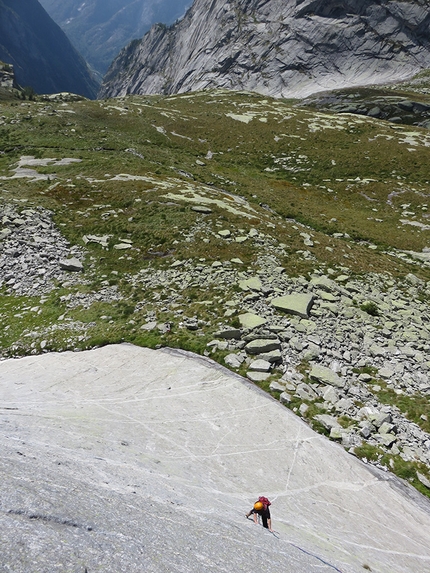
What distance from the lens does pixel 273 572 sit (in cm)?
Result: 671

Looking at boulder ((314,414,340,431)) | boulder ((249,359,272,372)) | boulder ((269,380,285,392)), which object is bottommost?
boulder ((314,414,340,431))

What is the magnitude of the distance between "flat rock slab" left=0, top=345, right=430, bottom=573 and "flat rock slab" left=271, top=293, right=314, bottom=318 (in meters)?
6.07

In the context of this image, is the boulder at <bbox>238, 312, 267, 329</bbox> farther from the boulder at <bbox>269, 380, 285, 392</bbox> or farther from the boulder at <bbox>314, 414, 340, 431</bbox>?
the boulder at <bbox>314, 414, 340, 431</bbox>

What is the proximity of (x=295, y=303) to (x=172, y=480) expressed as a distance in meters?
13.5

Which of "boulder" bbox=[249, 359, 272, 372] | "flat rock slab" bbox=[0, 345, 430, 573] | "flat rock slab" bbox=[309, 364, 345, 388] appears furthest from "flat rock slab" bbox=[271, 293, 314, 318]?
"flat rock slab" bbox=[0, 345, 430, 573]

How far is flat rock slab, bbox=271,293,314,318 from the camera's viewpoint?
799 inches

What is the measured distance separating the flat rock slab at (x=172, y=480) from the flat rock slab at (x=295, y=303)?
6073 millimetres

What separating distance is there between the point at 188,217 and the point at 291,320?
18.0 metres

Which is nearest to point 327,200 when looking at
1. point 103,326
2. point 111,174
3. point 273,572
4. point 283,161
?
point 283,161

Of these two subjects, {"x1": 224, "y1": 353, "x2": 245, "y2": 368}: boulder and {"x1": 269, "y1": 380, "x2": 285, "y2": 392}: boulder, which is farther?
{"x1": 224, "y1": 353, "x2": 245, "y2": 368}: boulder

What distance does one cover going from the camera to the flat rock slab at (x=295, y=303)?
2030 centimetres

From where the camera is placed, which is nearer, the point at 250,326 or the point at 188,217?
the point at 250,326

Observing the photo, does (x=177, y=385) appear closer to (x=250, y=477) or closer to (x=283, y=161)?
(x=250, y=477)

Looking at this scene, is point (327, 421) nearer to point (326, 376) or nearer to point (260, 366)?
point (326, 376)
